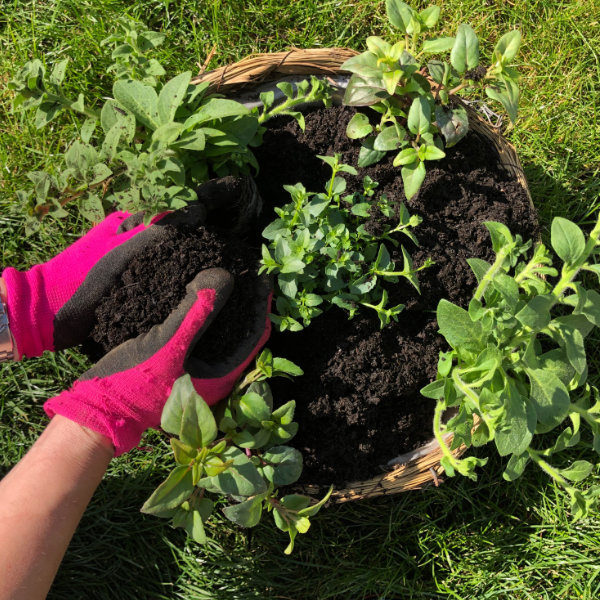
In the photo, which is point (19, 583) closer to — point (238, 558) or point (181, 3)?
point (238, 558)

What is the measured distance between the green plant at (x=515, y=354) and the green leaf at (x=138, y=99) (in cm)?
75

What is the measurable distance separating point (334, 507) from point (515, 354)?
0.81m

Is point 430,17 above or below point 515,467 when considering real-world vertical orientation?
above

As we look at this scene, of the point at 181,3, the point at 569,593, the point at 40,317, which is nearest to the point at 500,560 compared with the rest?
the point at 569,593

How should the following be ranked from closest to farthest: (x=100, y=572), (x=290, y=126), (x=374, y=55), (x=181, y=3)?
(x=374, y=55) < (x=290, y=126) < (x=100, y=572) < (x=181, y=3)

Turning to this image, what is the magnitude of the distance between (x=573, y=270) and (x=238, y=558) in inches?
48.3

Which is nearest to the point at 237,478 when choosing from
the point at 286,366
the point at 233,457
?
the point at 233,457

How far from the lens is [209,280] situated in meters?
1.39

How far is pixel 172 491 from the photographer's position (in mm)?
1197

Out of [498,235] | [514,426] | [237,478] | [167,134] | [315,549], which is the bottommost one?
[315,549]

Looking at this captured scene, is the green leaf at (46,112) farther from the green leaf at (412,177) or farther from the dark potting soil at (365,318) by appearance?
the green leaf at (412,177)

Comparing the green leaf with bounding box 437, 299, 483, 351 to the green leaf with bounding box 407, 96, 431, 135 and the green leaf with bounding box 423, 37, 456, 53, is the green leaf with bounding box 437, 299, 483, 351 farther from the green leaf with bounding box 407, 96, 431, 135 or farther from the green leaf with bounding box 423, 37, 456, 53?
the green leaf with bounding box 423, 37, 456, 53

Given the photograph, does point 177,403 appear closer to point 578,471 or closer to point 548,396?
point 548,396

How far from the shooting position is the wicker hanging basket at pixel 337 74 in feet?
5.27
